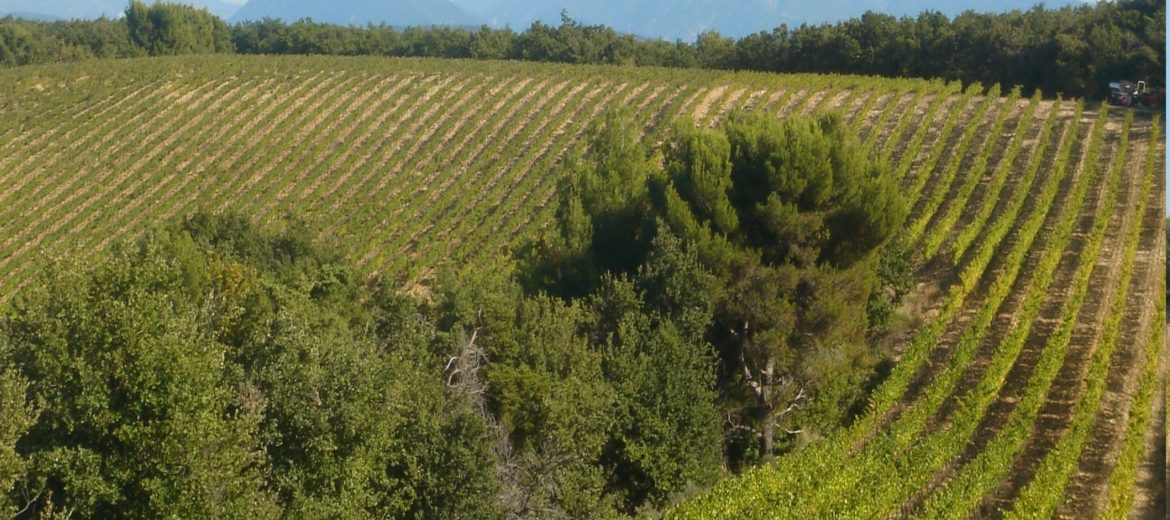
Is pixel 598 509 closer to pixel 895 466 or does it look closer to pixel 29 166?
pixel 895 466

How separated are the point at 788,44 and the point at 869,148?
32.3 metres

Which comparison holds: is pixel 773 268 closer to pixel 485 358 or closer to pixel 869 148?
pixel 485 358

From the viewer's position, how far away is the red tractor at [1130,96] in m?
38.9

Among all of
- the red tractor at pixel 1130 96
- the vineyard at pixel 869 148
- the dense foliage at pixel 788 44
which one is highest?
the dense foliage at pixel 788 44

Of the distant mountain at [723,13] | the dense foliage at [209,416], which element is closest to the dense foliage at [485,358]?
the dense foliage at [209,416]

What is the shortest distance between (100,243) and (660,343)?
25.4 metres

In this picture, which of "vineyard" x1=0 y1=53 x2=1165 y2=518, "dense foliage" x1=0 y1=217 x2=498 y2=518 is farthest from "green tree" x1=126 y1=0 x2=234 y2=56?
"dense foliage" x1=0 y1=217 x2=498 y2=518

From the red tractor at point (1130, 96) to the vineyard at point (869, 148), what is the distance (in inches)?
30.5

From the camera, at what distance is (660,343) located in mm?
16797

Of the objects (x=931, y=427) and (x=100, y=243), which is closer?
(x=931, y=427)

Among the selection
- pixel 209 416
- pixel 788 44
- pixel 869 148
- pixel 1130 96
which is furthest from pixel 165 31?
pixel 209 416

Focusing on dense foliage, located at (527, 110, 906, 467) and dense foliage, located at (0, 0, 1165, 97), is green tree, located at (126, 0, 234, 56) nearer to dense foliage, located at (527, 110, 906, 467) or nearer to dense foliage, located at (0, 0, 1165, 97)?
dense foliage, located at (0, 0, 1165, 97)

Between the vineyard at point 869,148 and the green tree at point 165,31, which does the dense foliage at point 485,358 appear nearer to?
the vineyard at point 869,148

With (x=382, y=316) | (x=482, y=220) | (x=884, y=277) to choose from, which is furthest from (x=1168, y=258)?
(x=482, y=220)
